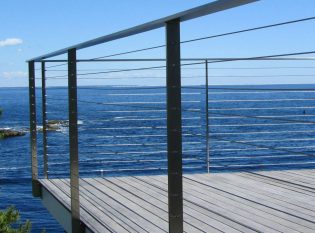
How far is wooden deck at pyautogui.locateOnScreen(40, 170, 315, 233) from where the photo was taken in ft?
8.50

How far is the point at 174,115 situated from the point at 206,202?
1386 mm

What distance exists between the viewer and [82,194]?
3443 millimetres

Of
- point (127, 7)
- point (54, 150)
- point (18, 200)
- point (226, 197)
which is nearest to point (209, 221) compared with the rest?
point (226, 197)

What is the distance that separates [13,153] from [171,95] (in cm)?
2336

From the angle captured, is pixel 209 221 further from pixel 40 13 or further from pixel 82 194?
pixel 40 13

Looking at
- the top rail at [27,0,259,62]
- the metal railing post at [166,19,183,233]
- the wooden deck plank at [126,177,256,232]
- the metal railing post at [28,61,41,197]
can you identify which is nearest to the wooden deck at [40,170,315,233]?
the wooden deck plank at [126,177,256,232]

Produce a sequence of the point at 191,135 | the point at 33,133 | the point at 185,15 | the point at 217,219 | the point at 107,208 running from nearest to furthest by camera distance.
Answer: the point at 185,15 < the point at 191,135 < the point at 217,219 < the point at 107,208 < the point at 33,133

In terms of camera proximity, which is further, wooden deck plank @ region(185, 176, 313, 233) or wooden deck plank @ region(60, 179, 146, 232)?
wooden deck plank @ region(60, 179, 146, 232)

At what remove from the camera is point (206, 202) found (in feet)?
10.0

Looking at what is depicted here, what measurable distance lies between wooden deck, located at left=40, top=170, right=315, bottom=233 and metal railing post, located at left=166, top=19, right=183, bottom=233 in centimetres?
72

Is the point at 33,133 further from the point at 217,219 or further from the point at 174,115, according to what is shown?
the point at 174,115

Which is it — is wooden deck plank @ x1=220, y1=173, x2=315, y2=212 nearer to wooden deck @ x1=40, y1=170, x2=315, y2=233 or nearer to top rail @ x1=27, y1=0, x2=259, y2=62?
wooden deck @ x1=40, y1=170, x2=315, y2=233

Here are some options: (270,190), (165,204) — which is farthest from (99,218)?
(270,190)

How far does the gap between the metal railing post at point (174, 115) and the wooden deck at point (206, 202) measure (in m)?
0.72
